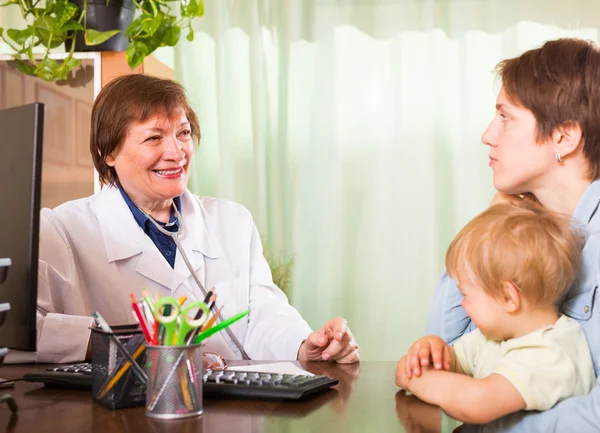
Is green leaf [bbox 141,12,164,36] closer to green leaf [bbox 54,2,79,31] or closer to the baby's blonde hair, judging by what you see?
green leaf [bbox 54,2,79,31]

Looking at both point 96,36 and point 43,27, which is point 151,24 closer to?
point 96,36

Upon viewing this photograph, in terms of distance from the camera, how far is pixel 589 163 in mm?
1415

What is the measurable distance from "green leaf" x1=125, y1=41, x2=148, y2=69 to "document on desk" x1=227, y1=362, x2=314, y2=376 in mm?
1282

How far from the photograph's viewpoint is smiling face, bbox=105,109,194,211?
2.06 m

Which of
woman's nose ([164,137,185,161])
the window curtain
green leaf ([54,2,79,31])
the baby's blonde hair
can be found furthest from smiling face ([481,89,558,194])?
the window curtain

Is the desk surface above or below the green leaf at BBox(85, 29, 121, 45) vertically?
below

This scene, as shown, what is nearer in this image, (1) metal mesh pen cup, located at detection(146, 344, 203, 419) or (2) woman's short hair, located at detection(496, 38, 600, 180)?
(1) metal mesh pen cup, located at detection(146, 344, 203, 419)

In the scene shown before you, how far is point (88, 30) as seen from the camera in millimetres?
2473

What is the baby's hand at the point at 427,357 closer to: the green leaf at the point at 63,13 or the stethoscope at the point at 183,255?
the stethoscope at the point at 183,255

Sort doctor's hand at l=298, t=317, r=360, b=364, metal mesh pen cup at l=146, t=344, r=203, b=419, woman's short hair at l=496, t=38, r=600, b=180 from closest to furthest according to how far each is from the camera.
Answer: metal mesh pen cup at l=146, t=344, r=203, b=419 → woman's short hair at l=496, t=38, r=600, b=180 → doctor's hand at l=298, t=317, r=360, b=364

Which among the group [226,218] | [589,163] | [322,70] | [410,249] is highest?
[322,70]

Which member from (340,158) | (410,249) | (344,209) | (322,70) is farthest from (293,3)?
(410,249)

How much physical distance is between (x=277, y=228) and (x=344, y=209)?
→ 12.1 inches

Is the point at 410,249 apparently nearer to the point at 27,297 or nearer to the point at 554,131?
the point at 554,131
